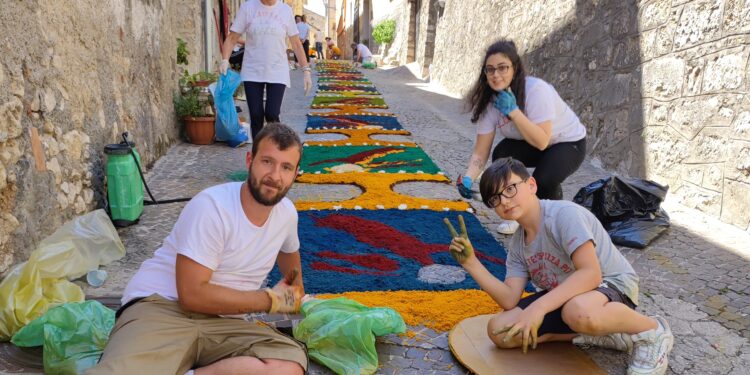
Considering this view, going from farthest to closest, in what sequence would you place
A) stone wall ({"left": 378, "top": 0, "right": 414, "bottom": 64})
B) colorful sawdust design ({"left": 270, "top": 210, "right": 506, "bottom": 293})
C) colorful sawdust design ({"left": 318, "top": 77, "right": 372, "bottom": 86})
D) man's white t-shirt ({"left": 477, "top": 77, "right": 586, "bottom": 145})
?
1. stone wall ({"left": 378, "top": 0, "right": 414, "bottom": 64})
2. colorful sawdust design ({"left": 318, "top": 77, "right": 372, "bottom": 86})
3. man's white t-shirt ({"left": 477, "top": 77, "right": 586, "bottom": 145})
4. colorful sawdust design ({"left": 270, "top": 210, "right": 506, "bottom": 293})

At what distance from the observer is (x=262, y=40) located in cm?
513

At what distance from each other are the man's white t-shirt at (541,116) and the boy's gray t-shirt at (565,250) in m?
1.18

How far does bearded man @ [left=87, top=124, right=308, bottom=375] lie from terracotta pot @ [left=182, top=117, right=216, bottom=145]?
4.66m

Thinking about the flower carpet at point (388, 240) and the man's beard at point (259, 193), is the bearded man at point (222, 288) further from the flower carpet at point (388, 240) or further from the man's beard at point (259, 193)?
the flower carpet at point (388, 240)

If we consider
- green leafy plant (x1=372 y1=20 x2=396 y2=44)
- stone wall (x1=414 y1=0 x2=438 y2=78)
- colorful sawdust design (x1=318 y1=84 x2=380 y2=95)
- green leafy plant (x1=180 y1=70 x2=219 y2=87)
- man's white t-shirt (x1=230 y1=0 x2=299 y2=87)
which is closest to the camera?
man's white t-shirt (x1=230 y1=0 x2=299 y2=87)

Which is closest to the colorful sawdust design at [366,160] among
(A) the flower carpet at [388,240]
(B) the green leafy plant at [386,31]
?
(A) the flower carpet at [388,240]

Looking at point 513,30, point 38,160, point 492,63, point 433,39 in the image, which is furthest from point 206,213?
point 433,39

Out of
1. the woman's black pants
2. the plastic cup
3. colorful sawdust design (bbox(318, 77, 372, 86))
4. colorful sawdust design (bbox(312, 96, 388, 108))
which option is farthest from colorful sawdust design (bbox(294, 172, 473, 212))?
colorful sawdust design (bbox(318, 77, 372, 86))

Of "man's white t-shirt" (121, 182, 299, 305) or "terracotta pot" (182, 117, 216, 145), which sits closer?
"man's white t-shirt" (121, 182, 299, 305)

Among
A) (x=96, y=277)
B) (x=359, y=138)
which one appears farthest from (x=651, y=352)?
(x=359, y=138)

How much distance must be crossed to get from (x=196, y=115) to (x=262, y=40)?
73.3 inches

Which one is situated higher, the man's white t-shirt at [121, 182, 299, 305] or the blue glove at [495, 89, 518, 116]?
the blue glove at [495, 89, 518, 116]

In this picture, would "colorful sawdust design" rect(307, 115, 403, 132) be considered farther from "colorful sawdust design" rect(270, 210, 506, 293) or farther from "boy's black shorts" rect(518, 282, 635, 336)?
"boy's black shorts" rect(518, 282, 635, 336)

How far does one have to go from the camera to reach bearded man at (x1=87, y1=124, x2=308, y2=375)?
1.92 m
